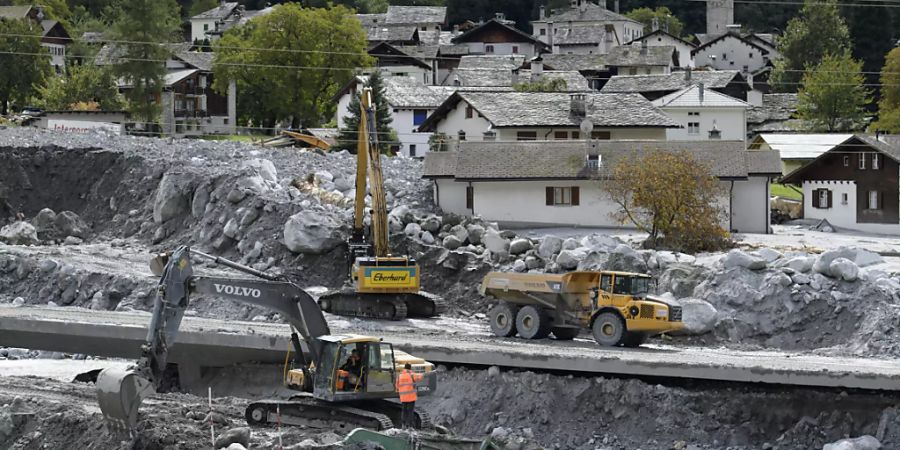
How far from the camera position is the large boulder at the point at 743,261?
39.5m

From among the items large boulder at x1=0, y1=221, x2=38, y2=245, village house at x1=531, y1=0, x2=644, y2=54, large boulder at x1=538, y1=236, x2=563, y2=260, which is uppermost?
village house at x1=531, y1=0, x2=644, y2=54

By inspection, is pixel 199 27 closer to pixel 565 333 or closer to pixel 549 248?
pixel 549 248

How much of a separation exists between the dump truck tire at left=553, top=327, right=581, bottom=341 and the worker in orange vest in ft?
34.8

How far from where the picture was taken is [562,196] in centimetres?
5456

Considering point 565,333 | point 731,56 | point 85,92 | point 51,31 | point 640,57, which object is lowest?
point 565,333

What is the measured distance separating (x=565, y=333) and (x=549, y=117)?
30.8m

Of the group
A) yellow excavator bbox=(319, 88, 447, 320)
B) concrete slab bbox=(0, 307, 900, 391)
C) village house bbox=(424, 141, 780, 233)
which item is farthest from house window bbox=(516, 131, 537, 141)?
concrete slab bbox=(0, 307, 900, 391)

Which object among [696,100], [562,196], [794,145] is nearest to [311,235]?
[562,196]

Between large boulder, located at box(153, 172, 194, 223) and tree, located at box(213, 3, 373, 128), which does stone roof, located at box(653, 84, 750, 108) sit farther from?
large boulder, located at box(153, 172, 194, 223)

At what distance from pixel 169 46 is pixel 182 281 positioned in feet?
226

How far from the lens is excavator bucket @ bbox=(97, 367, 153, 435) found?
82.8 ft

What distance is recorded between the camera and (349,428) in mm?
26297

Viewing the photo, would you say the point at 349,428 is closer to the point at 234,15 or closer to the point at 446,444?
the point at 446,444

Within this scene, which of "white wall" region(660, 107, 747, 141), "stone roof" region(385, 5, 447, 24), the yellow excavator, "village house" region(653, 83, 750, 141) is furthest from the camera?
"stone roof" region(385, 5, 447, 24)
